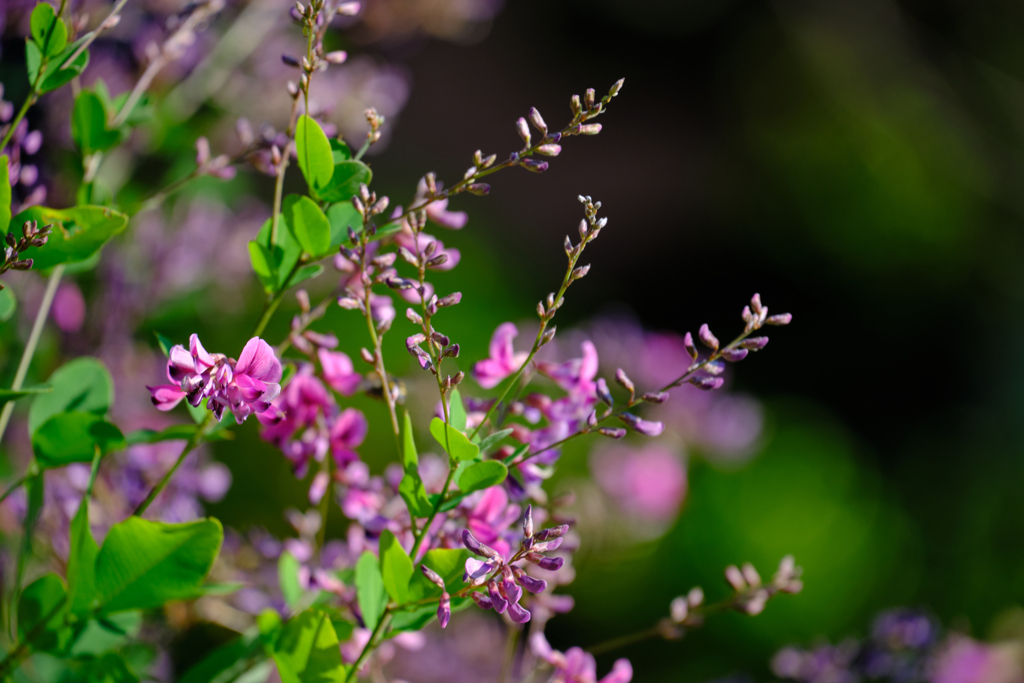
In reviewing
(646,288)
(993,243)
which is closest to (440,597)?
(993,243)

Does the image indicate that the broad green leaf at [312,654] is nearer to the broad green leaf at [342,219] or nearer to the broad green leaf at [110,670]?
the broad green leaf at [110,670]

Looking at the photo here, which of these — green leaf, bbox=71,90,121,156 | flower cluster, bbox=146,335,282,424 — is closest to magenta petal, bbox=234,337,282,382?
flower cluster, bbox=146,335,282,424

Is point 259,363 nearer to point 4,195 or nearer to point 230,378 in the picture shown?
point 230,378

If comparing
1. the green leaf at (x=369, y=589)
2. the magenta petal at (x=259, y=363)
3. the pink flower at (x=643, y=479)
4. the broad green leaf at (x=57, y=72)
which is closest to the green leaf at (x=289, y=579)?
the green leaf at (x=369, y=589)

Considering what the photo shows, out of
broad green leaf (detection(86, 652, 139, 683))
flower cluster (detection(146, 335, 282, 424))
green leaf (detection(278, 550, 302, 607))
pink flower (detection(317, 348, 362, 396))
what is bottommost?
green leaf (detection(278, 550, 302, 607))

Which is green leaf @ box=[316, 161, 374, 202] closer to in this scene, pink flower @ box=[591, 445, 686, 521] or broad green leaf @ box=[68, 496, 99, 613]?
Result: broad green leaf @ box=[68, 496, 99, 613]

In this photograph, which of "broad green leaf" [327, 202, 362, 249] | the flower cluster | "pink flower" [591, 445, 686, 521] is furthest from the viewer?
"pink flower" [591, 445, 686, 521]

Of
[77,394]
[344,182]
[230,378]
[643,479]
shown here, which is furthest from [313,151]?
[643,479]
